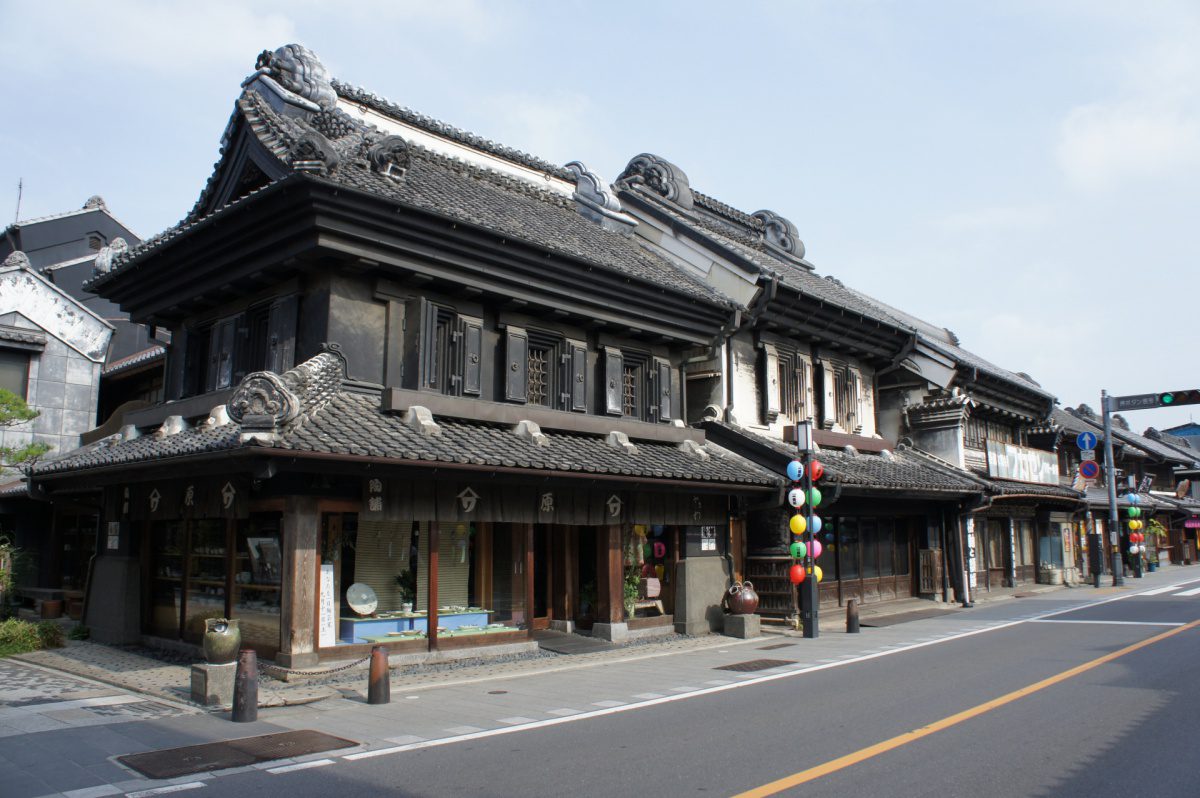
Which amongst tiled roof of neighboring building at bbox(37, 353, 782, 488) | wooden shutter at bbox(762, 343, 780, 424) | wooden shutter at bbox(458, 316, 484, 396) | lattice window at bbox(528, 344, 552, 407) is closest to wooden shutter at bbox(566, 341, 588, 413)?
lattice window at bbox(528, 344, 552, 407)

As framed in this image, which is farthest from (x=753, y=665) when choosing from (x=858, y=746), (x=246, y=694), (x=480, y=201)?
(x=480, y=201)

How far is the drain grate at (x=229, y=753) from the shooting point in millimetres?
8148

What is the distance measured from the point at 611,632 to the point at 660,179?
546 inches

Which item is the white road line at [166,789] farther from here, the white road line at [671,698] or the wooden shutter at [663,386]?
the wooden shutter at [663,386]

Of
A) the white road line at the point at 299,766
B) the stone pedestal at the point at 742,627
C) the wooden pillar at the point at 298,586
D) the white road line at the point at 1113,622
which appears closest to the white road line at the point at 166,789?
the white road line at the point at 299,766

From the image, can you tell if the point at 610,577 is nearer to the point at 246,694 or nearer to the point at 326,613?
the point at 326,613

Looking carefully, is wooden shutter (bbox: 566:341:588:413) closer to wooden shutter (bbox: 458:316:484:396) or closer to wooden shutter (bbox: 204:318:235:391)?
wooden shutter (bbox: 458:316:484:396)

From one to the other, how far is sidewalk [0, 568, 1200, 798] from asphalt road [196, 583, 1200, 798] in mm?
707

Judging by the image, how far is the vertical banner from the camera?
13.1 metres

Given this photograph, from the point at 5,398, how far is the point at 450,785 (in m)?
16.3

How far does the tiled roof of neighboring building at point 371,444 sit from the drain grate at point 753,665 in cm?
359

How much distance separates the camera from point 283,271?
14984 mm

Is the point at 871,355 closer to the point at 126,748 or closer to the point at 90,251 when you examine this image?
the point at 126,748

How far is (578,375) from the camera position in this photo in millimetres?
A: 17938
